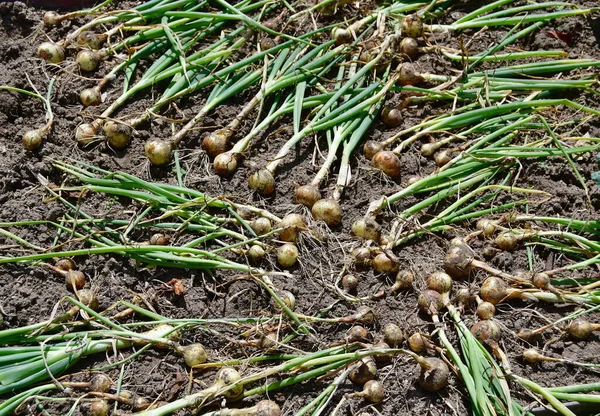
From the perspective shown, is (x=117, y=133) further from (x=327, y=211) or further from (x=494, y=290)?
(x=494, y=290)

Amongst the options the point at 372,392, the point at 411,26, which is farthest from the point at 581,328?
the point at 411,26

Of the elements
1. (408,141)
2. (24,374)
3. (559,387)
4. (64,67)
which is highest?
(64,67)

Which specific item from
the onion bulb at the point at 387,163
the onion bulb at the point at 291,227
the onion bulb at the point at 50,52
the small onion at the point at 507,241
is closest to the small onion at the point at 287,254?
the onion bulb at the point at 291,227

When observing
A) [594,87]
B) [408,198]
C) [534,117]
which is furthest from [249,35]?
[594,87]

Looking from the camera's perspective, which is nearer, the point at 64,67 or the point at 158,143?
the point at 158,143

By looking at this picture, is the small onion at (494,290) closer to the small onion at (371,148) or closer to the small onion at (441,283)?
the small onion at (441,283)

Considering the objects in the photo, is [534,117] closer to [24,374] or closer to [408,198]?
[408,198]

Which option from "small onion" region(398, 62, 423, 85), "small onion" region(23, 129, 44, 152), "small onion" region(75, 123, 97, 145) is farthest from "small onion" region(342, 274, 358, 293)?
"small onion" region(23, 129, 44, 152)
